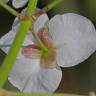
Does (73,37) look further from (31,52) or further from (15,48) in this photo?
(15,48)

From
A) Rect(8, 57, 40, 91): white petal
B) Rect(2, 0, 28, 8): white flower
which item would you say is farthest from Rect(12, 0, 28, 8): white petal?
Rect(8, 57, 40, 91): white petal

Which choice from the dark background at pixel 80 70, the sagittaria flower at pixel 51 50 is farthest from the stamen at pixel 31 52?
the dark background at pixel 80 70

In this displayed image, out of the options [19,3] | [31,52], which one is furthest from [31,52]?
[19,3]

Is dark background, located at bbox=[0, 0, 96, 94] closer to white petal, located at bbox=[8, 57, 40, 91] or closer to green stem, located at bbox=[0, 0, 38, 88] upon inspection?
white petal, located at bbox=[8, 57, 40, 91]

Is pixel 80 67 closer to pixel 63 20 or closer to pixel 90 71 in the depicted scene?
pixel 90 71

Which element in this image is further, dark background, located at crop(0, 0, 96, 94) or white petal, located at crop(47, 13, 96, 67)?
dark background, located at crop(0, 0, 96, 94)

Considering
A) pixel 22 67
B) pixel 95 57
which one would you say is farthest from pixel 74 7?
pixel 22 67

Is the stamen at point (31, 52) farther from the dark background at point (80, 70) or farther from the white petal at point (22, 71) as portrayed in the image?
the dark background at point (80, 70)
